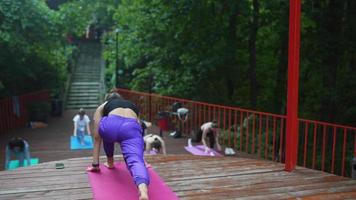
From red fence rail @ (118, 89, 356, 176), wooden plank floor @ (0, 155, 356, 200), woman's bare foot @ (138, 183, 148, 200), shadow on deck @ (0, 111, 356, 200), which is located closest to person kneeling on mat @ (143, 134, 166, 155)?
red fence rail @ (118, 89, 356, 176)

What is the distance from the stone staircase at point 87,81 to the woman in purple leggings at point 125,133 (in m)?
20.6

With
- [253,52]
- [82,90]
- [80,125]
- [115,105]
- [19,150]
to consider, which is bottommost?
A: [82,90]

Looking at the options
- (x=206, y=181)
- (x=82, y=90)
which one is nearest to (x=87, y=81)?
(x=82, y=90)

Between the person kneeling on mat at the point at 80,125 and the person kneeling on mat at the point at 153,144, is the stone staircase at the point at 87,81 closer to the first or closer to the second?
the person kneeling on mat at the point at 80,125

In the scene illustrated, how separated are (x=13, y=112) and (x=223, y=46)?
8.87 metres

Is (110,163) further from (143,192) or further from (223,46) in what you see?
(223,46)

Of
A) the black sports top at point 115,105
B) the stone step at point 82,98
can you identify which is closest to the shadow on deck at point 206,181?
the black sports top at point 115,105

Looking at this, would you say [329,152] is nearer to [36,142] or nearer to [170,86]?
[170,86]

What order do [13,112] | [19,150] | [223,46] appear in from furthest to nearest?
[13,112], [223,46], [19,150]

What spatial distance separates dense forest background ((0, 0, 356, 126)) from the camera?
11.6 meters

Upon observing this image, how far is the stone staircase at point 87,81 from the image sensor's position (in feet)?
84.4

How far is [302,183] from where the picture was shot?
17.0ft

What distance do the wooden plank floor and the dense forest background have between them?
6440 mm

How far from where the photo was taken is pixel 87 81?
28953 mm
